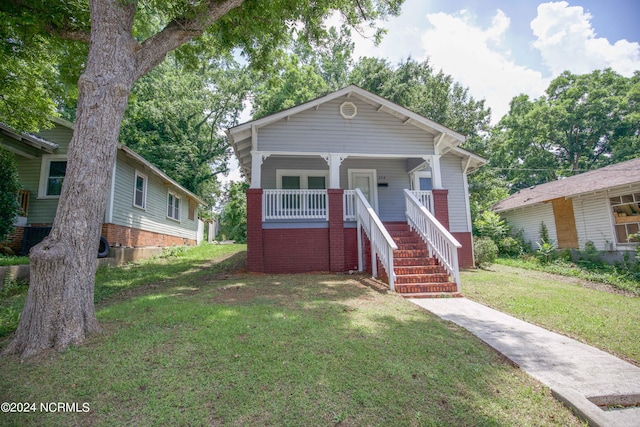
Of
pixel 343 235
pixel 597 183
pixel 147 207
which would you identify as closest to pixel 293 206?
pixel 343 235

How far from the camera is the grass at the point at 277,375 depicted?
2316 mm

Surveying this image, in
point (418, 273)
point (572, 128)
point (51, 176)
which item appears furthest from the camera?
point (572, 128)

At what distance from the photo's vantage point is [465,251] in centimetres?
1144

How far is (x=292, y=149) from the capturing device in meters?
9.77

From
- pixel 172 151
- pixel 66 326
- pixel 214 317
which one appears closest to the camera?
pixel 66 326

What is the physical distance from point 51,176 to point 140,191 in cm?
290

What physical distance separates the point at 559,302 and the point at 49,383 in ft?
26.8

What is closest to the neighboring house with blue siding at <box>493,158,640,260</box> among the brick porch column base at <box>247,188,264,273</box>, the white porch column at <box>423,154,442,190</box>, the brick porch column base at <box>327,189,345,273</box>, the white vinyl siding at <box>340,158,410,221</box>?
the white porch column at <box>423,154,442,190</box>

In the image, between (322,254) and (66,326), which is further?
(322,254)

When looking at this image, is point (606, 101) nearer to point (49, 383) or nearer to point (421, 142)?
point (421, 142)

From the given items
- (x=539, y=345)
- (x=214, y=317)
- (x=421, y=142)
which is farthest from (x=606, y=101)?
(x=214, y=317)

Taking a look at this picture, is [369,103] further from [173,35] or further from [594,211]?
[594,211]

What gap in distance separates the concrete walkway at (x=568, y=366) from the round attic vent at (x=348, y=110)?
7.13 meters

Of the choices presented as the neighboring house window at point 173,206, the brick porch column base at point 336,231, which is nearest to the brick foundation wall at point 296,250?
the brick porch column base at point 336,231
